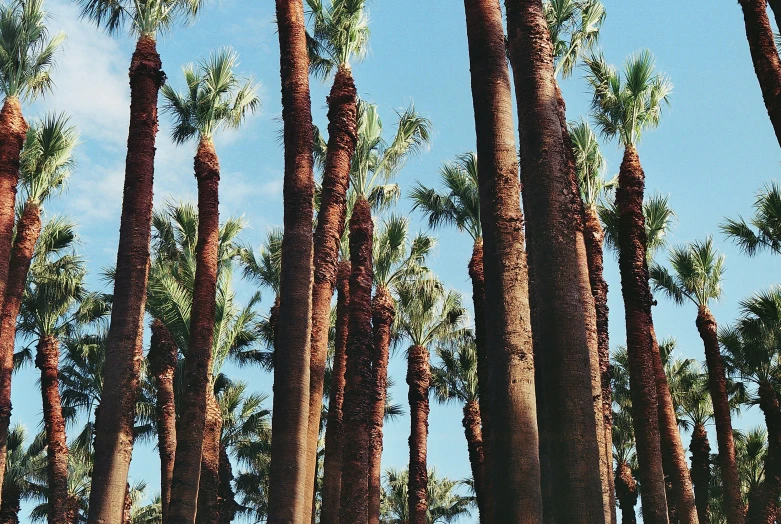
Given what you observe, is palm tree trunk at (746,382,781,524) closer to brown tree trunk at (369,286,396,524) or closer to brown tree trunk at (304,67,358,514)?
brown tree trunk at (369,286,396,524)

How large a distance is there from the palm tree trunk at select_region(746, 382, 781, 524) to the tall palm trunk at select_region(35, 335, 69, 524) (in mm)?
22305

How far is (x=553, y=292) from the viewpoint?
378 inches

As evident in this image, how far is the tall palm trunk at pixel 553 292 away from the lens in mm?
8812

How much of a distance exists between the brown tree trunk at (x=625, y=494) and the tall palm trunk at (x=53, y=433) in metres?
22.3

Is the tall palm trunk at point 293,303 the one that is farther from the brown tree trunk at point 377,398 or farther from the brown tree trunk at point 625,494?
the brown tree trunk at point 625,494

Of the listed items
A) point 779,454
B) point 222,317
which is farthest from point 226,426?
point 779,454

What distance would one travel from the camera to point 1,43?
24.5 m

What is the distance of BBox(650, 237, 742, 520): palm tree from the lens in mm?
29453

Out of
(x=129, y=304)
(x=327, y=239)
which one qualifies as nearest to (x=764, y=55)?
(x=327, y=239)

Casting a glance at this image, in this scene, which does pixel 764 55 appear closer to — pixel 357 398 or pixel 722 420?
pixel 357 398

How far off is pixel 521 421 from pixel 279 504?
15.8 feet

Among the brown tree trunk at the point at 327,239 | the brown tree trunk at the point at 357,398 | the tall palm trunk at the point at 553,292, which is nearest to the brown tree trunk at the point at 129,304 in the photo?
the brown tree trunk at the point at 327,239

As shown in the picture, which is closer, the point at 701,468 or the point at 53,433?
the point at 53,433

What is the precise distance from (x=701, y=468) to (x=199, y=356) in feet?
72.9
